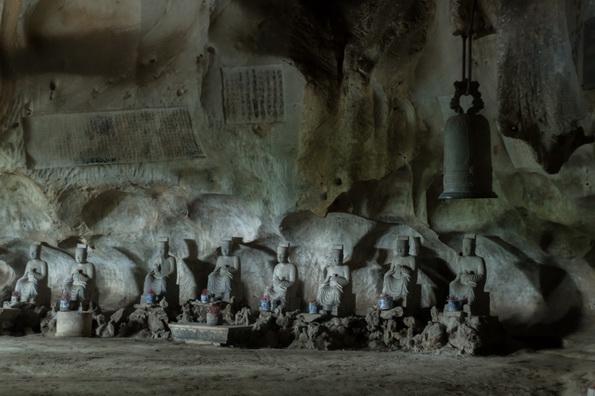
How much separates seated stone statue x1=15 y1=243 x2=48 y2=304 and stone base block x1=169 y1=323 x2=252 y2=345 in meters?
3.94

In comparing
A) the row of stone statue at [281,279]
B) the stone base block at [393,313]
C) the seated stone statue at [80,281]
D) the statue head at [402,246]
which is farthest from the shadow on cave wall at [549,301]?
the seated stone statue at [80,281]

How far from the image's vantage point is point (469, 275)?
10.7 m

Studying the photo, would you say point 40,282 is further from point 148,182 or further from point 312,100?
point 312,100

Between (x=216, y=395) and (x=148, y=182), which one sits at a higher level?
(x=148, y=182)

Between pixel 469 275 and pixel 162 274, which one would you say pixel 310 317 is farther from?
pixel 162 274

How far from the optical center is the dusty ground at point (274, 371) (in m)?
7.02

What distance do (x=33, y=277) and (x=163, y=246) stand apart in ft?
8.73

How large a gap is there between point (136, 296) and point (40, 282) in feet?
5.87

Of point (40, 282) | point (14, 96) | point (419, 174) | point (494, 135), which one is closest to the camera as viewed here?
point (494, 135)

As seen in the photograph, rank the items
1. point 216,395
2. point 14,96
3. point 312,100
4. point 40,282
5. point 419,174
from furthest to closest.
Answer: point 40,282
point 14,96
point 419,174
point 312,100
point 216,395

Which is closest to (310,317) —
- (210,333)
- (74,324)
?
(210,333)

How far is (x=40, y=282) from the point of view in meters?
13.5

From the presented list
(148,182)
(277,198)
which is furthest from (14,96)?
(277,198)

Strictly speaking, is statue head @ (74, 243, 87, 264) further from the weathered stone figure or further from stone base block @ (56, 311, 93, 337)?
the weathered stone figure
